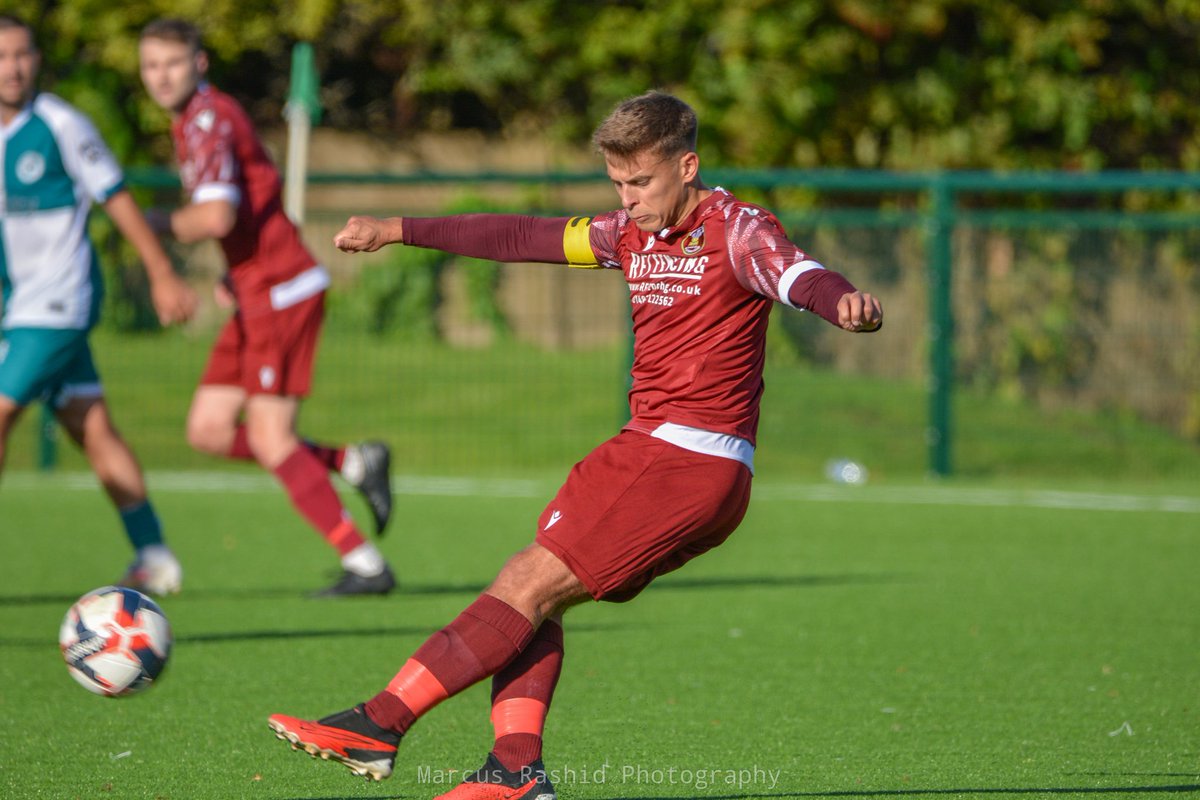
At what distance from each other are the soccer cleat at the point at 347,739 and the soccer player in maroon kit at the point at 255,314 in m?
3.81

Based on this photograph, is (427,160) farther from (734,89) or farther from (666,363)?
(666,363)

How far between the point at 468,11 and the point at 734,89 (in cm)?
309

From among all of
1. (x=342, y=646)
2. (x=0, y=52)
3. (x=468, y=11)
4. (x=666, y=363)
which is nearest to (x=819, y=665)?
(x=342, y=646)

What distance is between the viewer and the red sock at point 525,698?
412 cm

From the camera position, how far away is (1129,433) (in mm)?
13625

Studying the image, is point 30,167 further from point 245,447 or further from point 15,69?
point 245,447

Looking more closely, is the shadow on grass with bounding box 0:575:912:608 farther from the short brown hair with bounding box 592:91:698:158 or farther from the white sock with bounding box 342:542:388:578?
the short brown hair with bounding box 592:91:698:158

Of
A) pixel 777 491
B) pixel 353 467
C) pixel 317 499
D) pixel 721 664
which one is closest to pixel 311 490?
pixel 317 499

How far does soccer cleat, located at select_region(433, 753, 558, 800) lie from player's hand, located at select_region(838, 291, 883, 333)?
4.29ft

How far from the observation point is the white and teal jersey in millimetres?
7207

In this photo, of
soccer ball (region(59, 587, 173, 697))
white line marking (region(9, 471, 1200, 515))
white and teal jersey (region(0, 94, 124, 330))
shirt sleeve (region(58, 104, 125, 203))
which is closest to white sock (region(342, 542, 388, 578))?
white and teal jersey (region(0, 94, 124, 330))

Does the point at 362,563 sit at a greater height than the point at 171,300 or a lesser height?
lesser

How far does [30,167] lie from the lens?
7277mm

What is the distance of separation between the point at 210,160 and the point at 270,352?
34.4 inches
